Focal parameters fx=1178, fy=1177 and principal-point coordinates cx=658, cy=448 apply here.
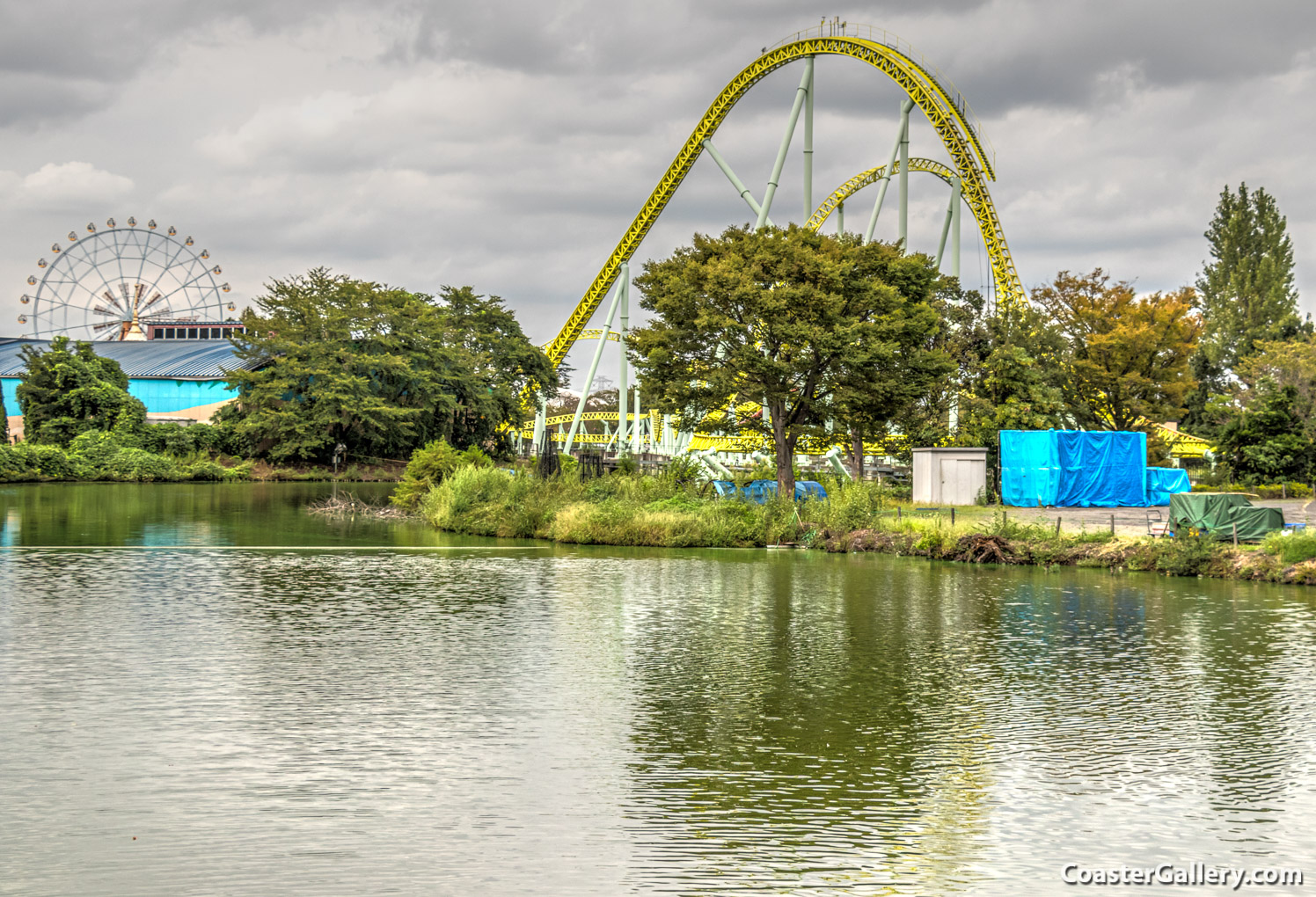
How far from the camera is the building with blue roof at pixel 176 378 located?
75500 millimetres

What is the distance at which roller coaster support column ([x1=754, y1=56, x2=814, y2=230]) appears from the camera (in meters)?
39.9

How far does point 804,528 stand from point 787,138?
19.8 m

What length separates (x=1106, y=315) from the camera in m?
47.7

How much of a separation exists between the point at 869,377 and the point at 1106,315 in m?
21.4

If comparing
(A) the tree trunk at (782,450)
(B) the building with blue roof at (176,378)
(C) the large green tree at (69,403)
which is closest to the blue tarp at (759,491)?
(A) the tree trunk at (782,450)

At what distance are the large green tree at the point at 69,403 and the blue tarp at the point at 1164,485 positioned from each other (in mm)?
47563

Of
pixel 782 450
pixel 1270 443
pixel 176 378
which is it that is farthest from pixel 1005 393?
pixel 176 378

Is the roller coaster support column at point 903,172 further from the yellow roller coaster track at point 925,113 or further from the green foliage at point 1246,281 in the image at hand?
the green foliage at point 1246,281

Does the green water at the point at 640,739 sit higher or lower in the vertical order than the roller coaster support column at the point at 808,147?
lower

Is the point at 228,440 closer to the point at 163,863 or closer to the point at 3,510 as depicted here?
the point at 3,510

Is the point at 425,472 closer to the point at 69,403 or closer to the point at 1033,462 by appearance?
the point at 1033,462

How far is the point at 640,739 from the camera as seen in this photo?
8.73 m

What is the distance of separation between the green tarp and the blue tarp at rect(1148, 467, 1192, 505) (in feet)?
41.3
